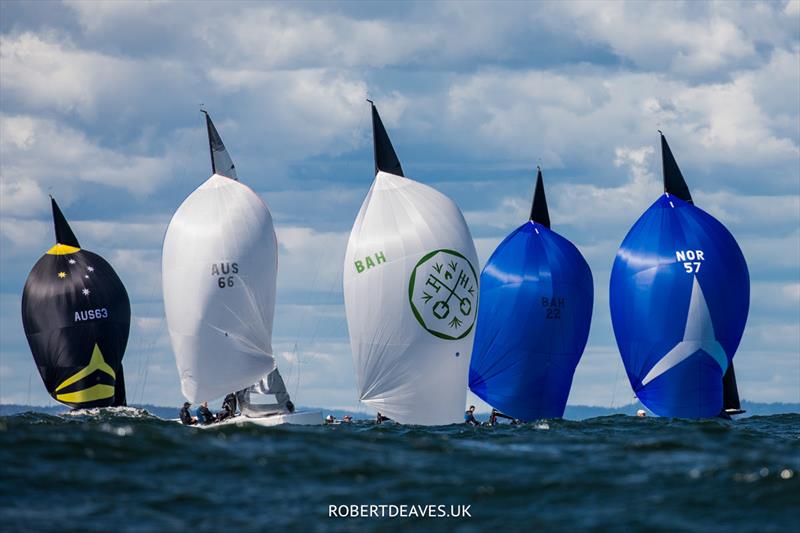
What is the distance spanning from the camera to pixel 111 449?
34688 millimetres

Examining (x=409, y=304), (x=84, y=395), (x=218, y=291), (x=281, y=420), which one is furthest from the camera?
(x=84, y=395)

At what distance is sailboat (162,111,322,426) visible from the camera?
162 ft

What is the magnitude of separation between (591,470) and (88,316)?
39.0m

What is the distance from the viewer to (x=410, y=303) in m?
46.9

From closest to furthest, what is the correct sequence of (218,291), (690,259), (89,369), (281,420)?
(218,291) < (281,420) < (690,259) < (89,369)

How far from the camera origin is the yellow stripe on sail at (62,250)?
6919 cm

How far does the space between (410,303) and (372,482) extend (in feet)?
49.7

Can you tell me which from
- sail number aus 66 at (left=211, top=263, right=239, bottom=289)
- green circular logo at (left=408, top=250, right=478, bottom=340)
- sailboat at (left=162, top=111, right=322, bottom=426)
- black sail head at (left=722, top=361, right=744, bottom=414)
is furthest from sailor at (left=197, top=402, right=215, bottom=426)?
black sail head at (left=722, top=361, right=744, bottom=414)

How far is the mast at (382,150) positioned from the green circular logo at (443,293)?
423 centimetres

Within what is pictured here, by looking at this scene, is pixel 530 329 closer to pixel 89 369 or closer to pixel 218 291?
pixel 218 291

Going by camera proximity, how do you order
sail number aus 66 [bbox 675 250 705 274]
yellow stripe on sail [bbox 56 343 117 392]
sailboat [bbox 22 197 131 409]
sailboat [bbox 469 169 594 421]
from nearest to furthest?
sail number aus 66 [bbox 675 250 705 274] < sailboat [bbox 469 169 594 421] < sailboat [bbox 22 197 131 409] < yellow stripe on sail [bbox 56 343 117 392]

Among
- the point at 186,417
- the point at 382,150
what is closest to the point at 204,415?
the point at 186,417

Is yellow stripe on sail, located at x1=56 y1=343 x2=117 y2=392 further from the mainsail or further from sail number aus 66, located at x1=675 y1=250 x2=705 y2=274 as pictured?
sail number aus 66, located at x1=675 y1=250 x2=705 y2=274

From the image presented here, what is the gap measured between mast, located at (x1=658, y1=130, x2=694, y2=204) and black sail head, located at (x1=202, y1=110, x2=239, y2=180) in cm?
1807
